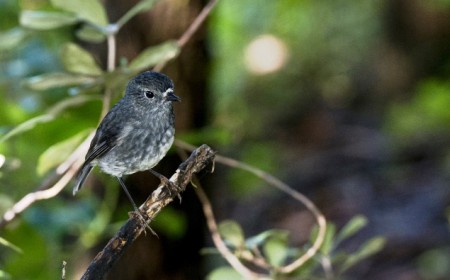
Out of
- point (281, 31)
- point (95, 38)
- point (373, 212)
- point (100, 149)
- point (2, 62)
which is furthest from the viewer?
point (281, 31)

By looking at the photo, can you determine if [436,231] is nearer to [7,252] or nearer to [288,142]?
[288,142]

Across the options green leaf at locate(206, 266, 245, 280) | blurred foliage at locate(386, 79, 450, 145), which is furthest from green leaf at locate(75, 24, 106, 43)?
blurred foliage at locate(386, 79, 450, 145)

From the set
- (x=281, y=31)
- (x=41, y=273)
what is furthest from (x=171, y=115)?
(x=281, y=31)

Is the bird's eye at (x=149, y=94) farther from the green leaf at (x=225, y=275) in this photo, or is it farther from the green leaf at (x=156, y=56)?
the green leaf at (x=225, y=275)

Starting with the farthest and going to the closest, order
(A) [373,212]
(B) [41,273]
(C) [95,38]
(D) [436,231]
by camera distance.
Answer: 1. (A) [373,212]
2. (D) [436,231]
3. (B) [41,273]
4. (C) [95,38]

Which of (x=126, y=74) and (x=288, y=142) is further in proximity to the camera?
(x=288, y=142)

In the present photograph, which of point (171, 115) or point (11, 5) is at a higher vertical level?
point (11, 5)
